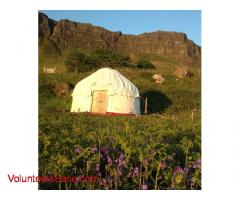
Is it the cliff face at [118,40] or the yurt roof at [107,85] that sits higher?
the cliff face at [118,40]

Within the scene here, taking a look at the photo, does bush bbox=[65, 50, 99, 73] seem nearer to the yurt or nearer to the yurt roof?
the yurt roof

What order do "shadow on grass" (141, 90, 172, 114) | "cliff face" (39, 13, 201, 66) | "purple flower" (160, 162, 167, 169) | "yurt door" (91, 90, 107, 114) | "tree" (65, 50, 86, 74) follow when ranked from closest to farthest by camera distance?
"purple flower" (160, 162, 167, 169) < "yurt door" (91, 90, 107, 114) < "shadow on grass" (141, 90, 172, 114) < "tree" (65, 50, 86, 74) < "cliff face" (39, 13, 201, 66)

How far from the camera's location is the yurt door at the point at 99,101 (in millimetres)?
17375

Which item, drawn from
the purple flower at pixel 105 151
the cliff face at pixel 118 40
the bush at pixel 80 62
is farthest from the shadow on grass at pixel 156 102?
the cliff face at pixel 118 40

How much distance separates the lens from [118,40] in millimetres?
122625

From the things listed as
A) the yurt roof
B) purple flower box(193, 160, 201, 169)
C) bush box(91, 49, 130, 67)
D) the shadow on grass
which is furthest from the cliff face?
purple flower box(193, 160, 201, 169)

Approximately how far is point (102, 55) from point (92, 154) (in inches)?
1452

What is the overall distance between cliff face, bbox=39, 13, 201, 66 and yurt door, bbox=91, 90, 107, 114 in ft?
246

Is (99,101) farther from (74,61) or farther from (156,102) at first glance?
(74,61)

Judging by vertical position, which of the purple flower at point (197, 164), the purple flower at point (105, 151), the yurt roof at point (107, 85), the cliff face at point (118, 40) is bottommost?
the purple flower at point (197, 164)

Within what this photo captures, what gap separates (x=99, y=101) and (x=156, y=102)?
5.15 m

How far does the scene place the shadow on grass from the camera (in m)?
20.2

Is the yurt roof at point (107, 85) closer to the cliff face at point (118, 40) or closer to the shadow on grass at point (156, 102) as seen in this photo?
the shadow on grass at point (156, 102)
